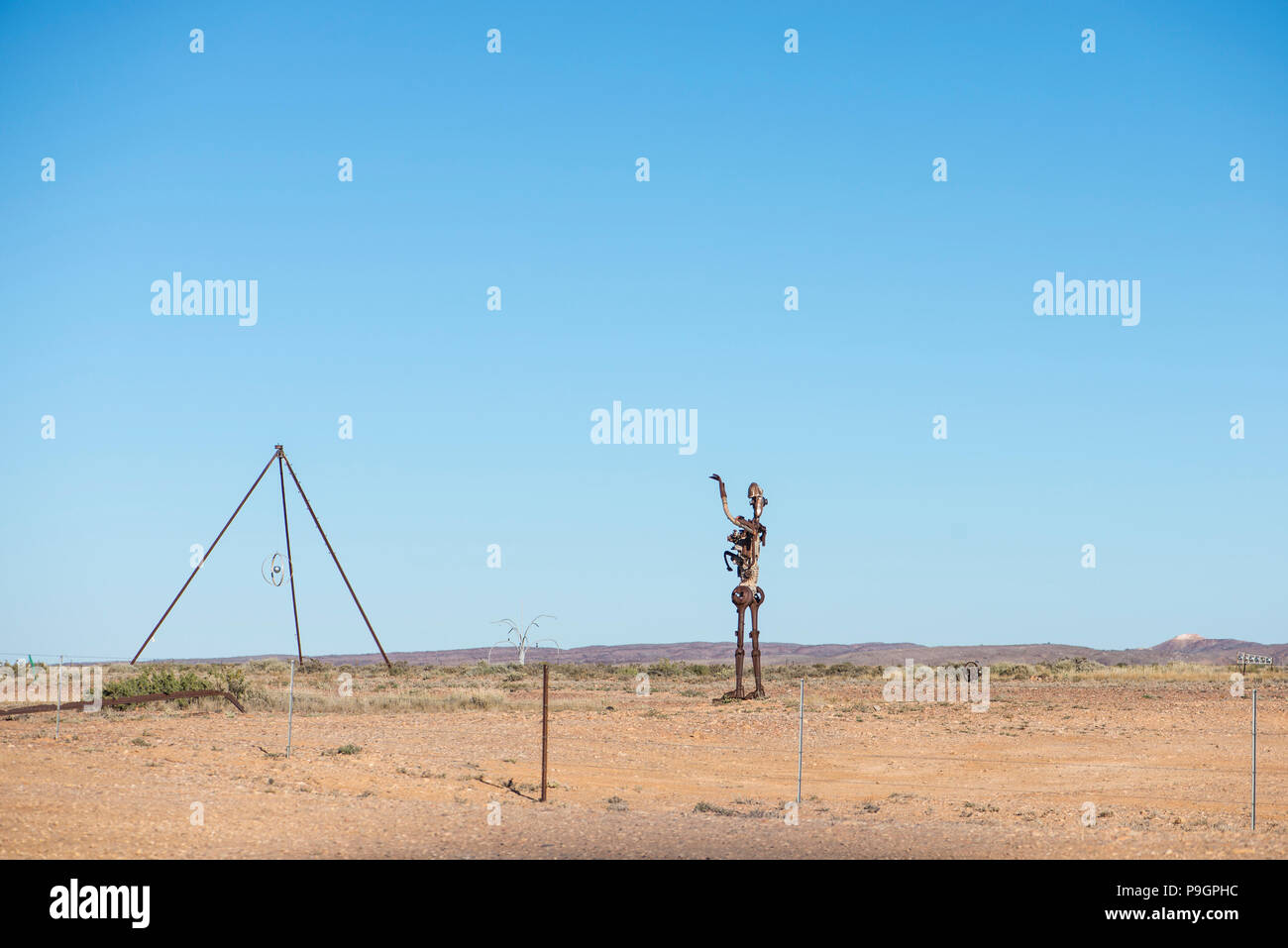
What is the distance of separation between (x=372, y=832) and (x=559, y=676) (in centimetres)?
3871

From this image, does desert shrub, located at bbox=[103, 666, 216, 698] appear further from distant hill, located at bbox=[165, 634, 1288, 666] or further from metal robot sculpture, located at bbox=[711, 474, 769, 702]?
distant hill, located at bbox=[165, 634, 1288, 666]

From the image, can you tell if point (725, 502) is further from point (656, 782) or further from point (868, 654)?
point (868, 654)

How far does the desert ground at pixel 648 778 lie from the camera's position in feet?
44.3

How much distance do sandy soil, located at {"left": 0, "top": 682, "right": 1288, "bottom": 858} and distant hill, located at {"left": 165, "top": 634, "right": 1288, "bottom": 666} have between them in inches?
3209

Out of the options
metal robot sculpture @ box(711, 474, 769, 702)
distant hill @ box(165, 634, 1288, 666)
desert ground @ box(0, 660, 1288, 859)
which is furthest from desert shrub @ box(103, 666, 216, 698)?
distant hill @ box(165, 634, 1288, 666)

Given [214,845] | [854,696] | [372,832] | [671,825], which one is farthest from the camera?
[854,696]

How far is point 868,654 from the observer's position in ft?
495

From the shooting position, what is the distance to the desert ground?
13516 millimetres

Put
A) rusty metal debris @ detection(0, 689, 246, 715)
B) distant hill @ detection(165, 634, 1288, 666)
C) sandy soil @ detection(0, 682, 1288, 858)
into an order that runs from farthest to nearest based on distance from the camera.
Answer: distant hill @ detection(165, 634, 1288, 666) → rusty metal debris @ detection(0, 689, 246, 715) → sandy soil @ detection(0, 682, 1288, 858)

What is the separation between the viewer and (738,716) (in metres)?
29.8

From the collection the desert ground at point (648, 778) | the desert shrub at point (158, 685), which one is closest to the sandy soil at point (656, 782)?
the desert ground at point (648, 778)
